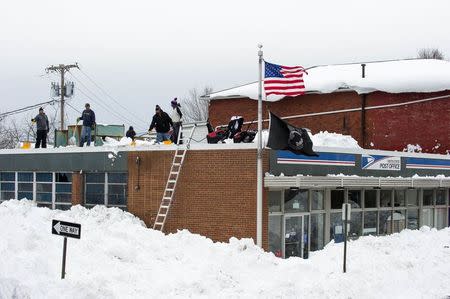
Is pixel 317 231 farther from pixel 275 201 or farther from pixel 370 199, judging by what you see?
pixel 370 199

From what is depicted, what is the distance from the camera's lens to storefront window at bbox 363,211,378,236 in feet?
79.7

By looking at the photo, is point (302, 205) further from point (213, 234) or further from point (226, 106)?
point (226, 106)

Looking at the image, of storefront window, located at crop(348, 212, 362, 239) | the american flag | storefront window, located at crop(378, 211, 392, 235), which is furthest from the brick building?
the american flag

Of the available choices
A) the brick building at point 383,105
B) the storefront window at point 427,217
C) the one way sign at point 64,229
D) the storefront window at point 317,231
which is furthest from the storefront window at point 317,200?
the one way sign at point 64,229

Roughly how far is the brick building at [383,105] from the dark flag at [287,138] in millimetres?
9830

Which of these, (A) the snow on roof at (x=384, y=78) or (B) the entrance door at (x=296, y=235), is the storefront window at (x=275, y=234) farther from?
(A) the snow on roof at (x=384, y=78)

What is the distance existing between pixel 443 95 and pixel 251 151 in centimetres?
1292

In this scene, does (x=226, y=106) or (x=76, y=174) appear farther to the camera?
(x=226, y=106)

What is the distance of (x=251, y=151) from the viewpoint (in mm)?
19219

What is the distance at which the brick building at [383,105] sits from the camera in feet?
92.5

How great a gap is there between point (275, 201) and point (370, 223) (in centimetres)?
615

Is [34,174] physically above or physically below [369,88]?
below

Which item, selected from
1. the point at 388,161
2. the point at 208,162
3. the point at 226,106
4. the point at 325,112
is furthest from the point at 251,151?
A: the point at 226,106

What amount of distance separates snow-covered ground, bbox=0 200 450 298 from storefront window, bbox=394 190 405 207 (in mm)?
5263
